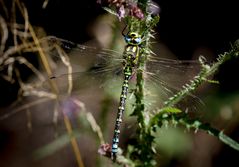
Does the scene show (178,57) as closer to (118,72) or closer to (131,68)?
(118,72)

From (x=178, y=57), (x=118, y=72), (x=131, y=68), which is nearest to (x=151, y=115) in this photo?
(x=131, y=68)

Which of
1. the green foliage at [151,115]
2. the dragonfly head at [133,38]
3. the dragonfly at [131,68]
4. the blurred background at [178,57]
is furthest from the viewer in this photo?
the blurred background at [178,57]

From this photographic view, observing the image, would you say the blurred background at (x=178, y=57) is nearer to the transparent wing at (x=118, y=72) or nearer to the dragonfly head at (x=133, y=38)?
the transparent wing at (x=118, y=72)

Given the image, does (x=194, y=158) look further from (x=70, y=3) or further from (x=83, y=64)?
(x=70, y=3)

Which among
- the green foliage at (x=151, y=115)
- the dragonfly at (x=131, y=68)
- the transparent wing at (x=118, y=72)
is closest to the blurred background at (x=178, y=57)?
the transparent wing at (x=118, y=72)

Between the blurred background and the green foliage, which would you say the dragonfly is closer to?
the green foliage

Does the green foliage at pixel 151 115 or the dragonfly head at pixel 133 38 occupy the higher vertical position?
the dragonfly head at pixel 133 38
